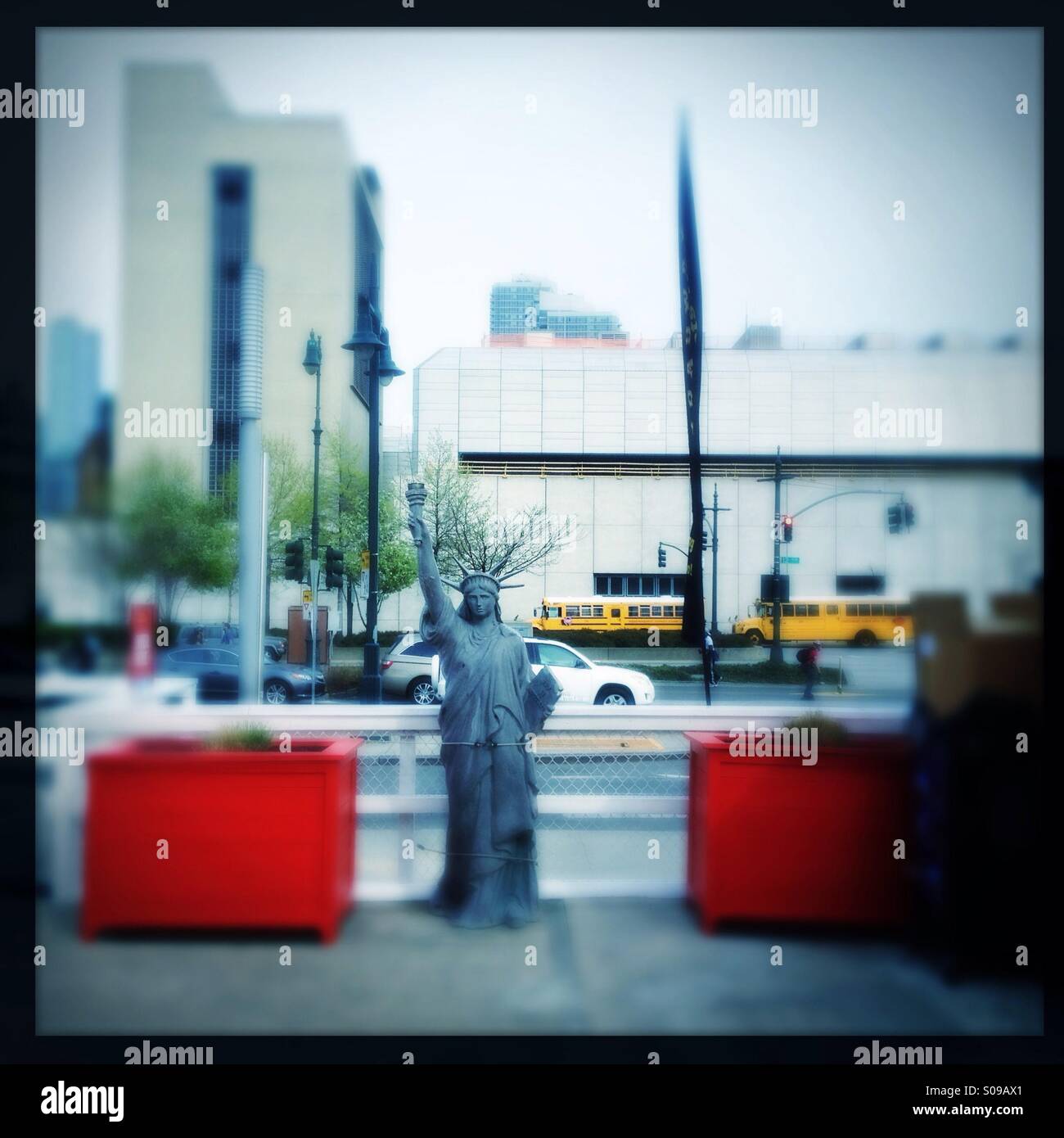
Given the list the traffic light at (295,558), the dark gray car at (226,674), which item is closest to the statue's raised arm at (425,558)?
the dark gray car at (226,674)

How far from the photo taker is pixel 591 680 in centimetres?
1290

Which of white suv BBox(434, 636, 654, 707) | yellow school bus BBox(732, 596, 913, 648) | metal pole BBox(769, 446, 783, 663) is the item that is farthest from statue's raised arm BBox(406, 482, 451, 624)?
yellow school bus BBox(732, 596, 913, 648)

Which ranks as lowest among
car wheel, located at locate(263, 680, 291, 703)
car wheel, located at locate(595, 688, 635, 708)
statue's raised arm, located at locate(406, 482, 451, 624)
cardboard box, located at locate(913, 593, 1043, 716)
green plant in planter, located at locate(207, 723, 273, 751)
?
car wheel, located at locate(595, 688, 635, 708)

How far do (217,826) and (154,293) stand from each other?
2.61m

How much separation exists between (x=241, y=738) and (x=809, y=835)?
2.39 meters

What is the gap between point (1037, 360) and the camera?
2986mm

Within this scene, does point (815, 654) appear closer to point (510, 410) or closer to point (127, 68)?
Answer: point (510, 410)

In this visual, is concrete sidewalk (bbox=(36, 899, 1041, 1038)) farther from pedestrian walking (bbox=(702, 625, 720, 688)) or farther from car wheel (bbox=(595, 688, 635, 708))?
car wheel (bbox=(595, 688, 635, 708))

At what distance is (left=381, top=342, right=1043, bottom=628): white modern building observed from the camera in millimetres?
3129

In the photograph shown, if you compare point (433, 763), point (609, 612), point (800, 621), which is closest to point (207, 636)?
point (433, 763)

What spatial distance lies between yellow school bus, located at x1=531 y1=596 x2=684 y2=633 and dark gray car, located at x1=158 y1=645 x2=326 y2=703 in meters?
4.22

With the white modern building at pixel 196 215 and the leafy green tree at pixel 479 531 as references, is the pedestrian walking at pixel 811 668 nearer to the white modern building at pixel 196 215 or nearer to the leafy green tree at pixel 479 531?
the leafy green tree at pixel 479 531

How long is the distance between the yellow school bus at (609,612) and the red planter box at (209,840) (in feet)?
35.5
